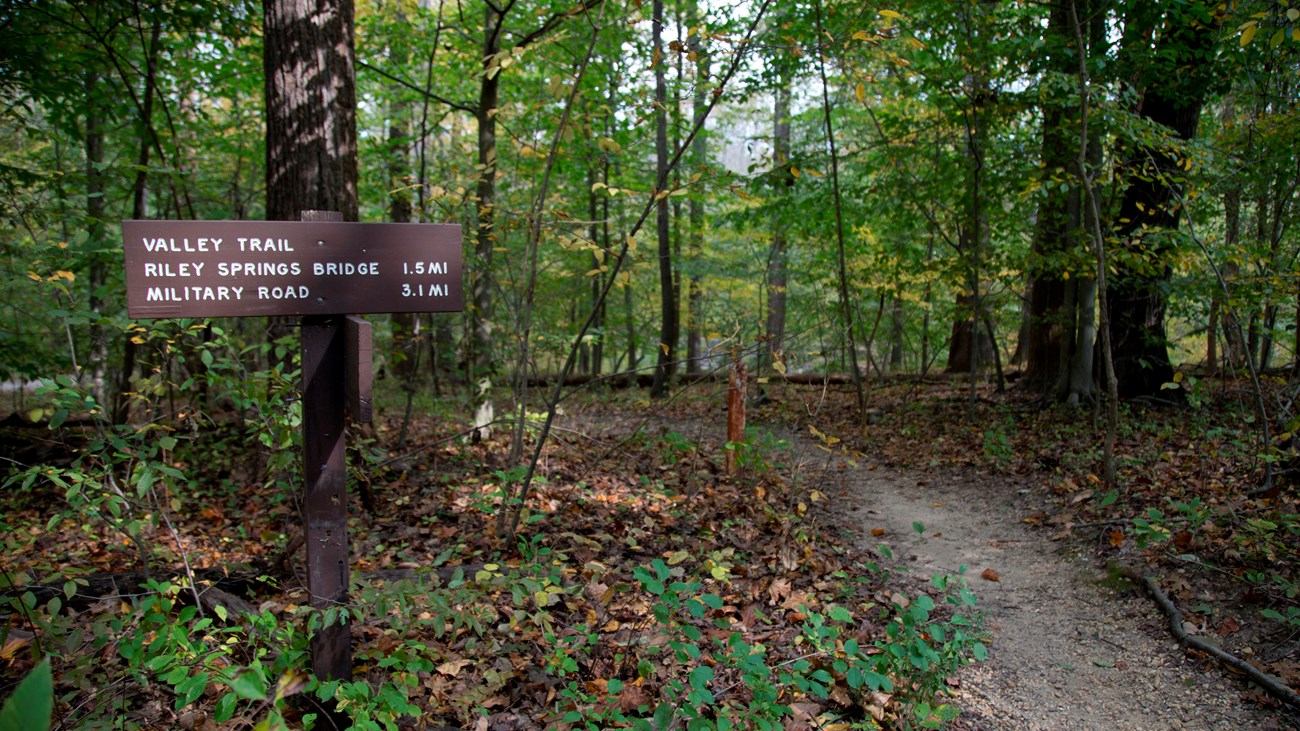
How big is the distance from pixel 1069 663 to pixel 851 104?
46.5ft

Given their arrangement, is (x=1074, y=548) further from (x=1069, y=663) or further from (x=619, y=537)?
(x=619, y=537)

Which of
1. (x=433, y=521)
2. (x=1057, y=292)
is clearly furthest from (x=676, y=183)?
(x=1057, y=292)

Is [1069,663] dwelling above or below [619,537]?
below

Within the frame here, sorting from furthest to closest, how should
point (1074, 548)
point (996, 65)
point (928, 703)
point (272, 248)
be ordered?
point (996, 65) → point (1074, 548) → point (928, 703) → point (272, 248)

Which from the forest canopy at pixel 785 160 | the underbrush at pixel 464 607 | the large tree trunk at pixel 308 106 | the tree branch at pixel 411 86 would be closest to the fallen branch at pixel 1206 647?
the underbrush at pixel 464 607

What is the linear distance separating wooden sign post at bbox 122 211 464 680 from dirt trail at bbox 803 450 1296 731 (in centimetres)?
303

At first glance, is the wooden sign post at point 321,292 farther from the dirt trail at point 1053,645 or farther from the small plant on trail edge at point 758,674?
the dirt trail at point 1053,645

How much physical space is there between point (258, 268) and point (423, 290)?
0.57m

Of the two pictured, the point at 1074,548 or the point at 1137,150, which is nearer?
the point at 1074,548

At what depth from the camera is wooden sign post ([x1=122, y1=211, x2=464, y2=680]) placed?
7.63ft

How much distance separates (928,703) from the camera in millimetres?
3248

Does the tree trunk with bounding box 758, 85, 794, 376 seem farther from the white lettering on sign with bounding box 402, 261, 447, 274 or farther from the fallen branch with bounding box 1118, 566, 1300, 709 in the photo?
the white lettering on sign with bounding box 402, 261, 447, 274

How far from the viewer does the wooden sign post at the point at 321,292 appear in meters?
2.32

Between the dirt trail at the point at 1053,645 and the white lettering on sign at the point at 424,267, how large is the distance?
3.21 meters
